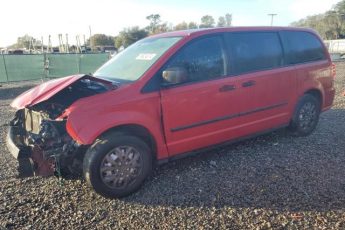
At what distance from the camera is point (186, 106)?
13.3 feet

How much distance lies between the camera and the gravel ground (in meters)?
3.22

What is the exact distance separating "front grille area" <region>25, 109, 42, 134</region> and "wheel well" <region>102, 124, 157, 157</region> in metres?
0.88

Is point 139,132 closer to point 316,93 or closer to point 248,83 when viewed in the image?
point 248,83

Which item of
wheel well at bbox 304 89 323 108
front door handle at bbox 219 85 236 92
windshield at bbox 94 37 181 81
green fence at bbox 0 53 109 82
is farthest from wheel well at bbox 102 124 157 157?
green fence at bbox 0 53 109 82

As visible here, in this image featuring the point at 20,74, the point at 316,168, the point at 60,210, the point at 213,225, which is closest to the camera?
the point at 213,225

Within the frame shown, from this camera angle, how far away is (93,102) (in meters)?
3.53

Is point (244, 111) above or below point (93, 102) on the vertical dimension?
below

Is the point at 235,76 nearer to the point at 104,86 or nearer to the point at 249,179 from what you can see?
the point at 249,179

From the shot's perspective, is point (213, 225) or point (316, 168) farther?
point (316, 168)

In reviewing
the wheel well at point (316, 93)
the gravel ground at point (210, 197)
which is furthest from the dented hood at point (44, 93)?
the wheel well at point (316, 93)

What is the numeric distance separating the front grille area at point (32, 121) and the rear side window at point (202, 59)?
1665 mm

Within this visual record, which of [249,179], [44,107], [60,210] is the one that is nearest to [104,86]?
[44,107]

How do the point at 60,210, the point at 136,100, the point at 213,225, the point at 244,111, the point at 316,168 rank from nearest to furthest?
the point at 213,225 → the point at 60,210 → the point at 136,100 → the point at 316,168 → the point at 244,111

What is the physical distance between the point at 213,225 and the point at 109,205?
1.18 metres
